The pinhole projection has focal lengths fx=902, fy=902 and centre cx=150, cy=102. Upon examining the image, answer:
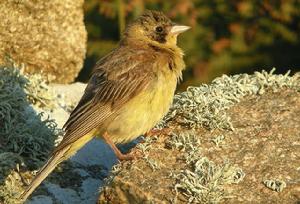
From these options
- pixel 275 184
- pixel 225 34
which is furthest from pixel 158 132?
pixel 225 34

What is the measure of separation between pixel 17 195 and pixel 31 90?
183cm

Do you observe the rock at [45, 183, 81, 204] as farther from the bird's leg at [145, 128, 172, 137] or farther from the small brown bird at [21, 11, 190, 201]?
the bird's leg at [145, 128, 172, 137]

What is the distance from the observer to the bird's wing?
6617mm

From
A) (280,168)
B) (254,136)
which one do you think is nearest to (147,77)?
(254,136)

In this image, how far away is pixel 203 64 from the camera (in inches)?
418

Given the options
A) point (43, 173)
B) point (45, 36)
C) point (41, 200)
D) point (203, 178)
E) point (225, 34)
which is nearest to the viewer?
point (203, 178)

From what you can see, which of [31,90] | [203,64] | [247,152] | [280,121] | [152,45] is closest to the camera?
[247,152]

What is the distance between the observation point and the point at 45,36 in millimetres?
8484

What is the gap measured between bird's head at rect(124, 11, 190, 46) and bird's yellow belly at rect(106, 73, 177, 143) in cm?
64

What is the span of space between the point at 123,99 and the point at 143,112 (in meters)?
0.21

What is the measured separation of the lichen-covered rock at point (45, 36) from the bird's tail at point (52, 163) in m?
1.95

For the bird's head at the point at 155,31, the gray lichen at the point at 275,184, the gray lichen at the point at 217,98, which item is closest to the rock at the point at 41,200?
the gray lichen at the point at 217,98

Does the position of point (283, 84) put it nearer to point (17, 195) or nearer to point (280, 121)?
point (280, 121)

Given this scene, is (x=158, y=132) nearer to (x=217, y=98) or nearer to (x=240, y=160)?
(x=217, y=98)
